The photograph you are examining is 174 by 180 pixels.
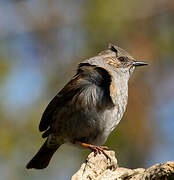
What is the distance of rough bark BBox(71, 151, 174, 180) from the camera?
17.6 ft

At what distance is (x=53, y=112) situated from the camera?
7.88 meters

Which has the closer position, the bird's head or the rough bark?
the rough bark

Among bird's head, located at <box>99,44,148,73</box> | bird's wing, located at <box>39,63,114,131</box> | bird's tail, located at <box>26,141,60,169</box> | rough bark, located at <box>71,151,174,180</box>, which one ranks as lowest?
bird's tail, located at <box>26,141,60,169</box>

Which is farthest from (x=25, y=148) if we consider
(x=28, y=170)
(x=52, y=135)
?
(x=52, y=135)

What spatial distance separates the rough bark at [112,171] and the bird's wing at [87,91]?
75cm

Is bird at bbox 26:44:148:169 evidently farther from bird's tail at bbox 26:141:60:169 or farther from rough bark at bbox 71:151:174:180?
rough bark at bbox 71:151:174:180

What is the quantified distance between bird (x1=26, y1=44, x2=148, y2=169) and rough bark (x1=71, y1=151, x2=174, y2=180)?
35 centimetres

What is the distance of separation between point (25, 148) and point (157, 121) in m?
2.54

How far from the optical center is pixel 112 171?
639 cm

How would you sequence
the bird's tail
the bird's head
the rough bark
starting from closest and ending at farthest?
the rough bark
the bird's head
the bird's tail

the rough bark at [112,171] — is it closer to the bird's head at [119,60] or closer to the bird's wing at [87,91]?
the bird's wing at [87,91]

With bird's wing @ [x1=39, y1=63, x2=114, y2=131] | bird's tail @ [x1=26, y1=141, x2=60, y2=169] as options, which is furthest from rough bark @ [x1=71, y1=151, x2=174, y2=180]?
bird's tail @ [x1=26, y1=141, x2=60, y2=169]

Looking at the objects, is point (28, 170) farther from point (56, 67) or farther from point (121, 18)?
point (121, 18)

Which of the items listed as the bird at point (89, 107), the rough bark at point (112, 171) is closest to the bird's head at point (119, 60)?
the bird at point (89, 107)
